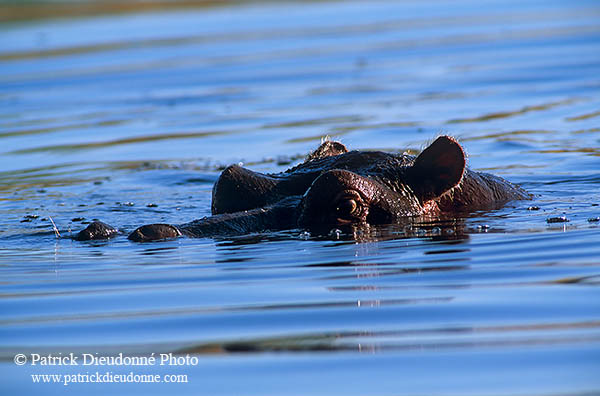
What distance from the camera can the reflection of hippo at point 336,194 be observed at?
22.7 feet

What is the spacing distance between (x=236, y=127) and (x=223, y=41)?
569 inches

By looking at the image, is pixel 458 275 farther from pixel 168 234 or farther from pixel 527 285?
pixel 168 234

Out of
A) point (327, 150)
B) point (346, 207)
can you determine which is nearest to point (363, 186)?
point (346, 207)

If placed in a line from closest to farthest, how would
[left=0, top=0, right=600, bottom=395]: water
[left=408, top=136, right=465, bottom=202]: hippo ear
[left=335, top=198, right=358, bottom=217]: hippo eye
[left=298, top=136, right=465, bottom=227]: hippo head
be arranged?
[left=0, top=0, right=600, bottom=395]: water < [left=298, top=136, right=465, bottom=227]: hippo head < [left=335, top=198, right=358, bottom=217]: hippo eye < [left=408, top=136, right=465, bottom=202]: hippo ear

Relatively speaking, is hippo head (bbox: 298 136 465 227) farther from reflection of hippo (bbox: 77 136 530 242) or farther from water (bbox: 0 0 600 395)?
water (bbox: 0 0 600 395)

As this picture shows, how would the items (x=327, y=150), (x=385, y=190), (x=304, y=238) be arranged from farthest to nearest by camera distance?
(x=327, y=150) → (x=385, y=190) → (x=304, y=238)

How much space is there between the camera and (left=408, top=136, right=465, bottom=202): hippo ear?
23.5 feet

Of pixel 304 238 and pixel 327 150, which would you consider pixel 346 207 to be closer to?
pixel 304 238

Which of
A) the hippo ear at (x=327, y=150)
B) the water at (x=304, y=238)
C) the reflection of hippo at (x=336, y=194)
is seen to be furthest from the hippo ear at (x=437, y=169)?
the hippo ear at (x=327, y=150)

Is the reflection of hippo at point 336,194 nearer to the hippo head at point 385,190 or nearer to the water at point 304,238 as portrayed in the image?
the hippo head at point 385,190

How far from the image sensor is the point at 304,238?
6.87 meters

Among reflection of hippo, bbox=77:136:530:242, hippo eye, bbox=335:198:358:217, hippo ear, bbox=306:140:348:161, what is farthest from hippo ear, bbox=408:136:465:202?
hippo ear, bbox=306:140:348:161

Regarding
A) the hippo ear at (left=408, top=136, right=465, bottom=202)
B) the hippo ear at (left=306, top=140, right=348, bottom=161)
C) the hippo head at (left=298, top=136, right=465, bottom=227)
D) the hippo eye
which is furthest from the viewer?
the hippo ear at (left=306, top=140, right=348, bottom=161)

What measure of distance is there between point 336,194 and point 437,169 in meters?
0.82
